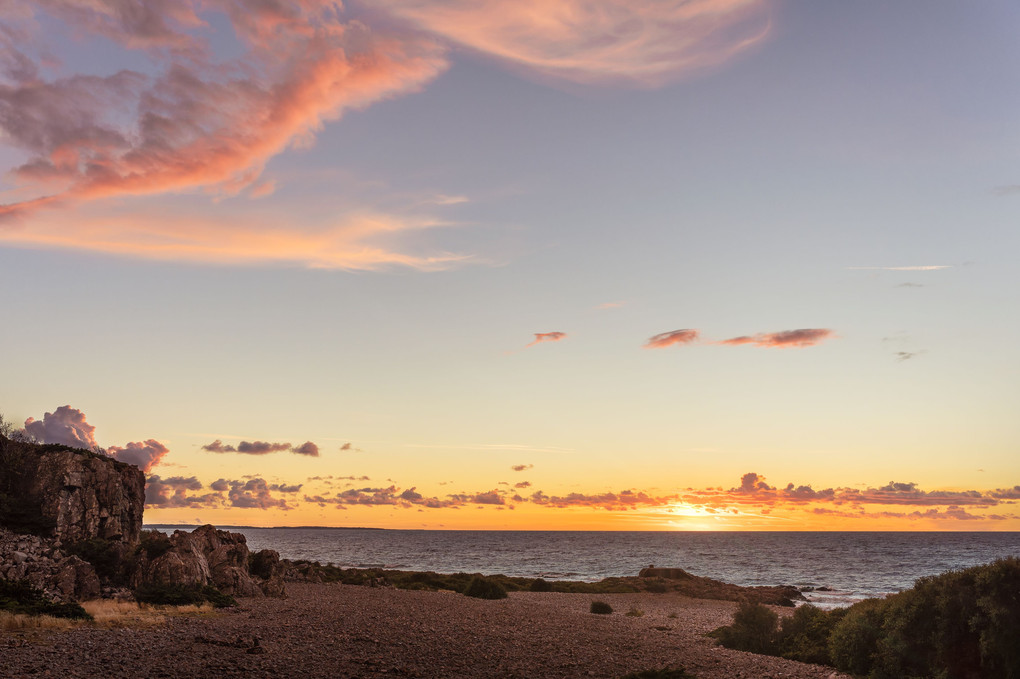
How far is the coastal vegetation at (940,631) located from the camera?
19.0 metres

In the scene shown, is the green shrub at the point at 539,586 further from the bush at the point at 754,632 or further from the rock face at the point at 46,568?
the rock face at the point at 46,568

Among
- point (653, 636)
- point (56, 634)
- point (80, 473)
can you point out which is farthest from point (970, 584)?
point (80, 473)

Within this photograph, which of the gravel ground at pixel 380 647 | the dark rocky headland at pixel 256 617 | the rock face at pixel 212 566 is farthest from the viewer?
the rock face at pixel 212 566

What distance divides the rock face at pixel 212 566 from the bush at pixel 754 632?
27778mm

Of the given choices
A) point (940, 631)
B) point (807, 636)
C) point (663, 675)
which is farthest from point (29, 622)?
point (940, 631)

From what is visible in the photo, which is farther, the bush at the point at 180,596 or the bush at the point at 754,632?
the bush at the point at 180,596

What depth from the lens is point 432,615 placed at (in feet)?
119

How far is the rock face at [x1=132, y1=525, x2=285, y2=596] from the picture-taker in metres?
36.7

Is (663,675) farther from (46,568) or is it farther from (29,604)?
(46,568)

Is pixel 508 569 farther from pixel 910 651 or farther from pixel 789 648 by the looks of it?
pixel 910 651

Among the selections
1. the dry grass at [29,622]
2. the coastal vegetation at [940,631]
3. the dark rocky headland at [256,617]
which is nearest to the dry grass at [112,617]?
the dry grass at [29,622]

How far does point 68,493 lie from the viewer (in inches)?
1550

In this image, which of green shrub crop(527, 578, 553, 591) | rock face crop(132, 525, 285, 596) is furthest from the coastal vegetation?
green shrub crop(527, 578, 553, 591)

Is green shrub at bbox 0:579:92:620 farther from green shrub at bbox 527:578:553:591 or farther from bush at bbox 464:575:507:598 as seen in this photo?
green shrub at bbox 527:578:553:591
